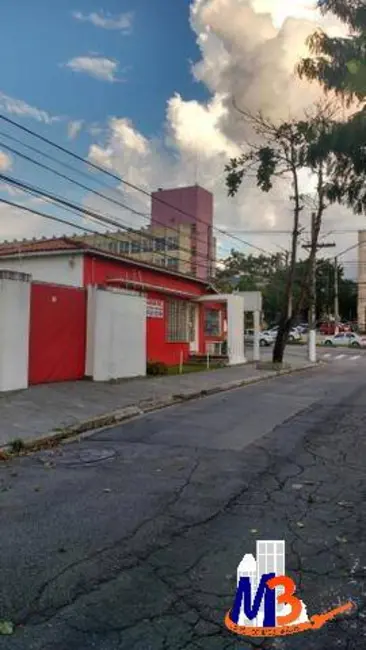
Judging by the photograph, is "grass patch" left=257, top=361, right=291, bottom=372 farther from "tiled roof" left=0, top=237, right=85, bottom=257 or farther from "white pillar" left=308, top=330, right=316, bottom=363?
"tiled roof" left=0, top=237, right=85, bottom=257

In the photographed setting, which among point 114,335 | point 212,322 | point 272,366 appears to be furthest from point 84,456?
point 212,322

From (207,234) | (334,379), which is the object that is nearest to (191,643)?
(334,379)

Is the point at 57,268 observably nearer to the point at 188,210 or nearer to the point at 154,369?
the point at 154,369

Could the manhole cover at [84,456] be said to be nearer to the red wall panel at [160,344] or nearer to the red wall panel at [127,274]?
the red wall panel at [127,274]

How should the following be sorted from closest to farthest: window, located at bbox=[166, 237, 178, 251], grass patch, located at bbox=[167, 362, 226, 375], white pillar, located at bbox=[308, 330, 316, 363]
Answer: grass patch, located at bbox=[167, 362, 226, 375] → window, located at bbox=[166, 237, 178, 251] → white pillar, located at bbox=[308, 330, 316, 363]

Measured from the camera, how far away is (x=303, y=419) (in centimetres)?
1180

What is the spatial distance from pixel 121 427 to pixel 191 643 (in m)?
7.92

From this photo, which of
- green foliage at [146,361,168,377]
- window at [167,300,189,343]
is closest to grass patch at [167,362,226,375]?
green foliage at [146,361,168,377]

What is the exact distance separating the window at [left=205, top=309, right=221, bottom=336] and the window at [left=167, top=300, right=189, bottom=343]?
3187 mm

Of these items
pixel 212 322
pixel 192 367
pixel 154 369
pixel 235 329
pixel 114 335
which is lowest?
pixel 192 367

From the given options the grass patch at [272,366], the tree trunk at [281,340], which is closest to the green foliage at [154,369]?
the grass patch at [272,366]

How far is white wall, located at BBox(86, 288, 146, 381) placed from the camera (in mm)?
17656

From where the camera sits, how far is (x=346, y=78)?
8.42 m

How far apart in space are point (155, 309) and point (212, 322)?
24.8ft
